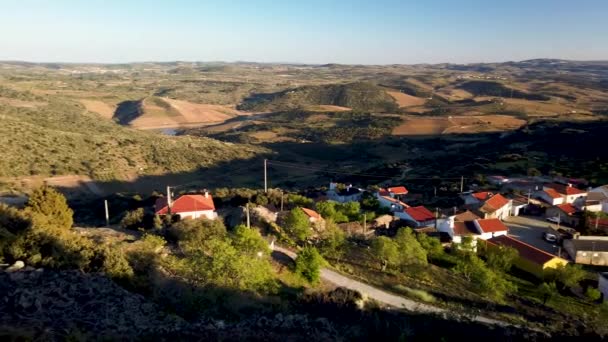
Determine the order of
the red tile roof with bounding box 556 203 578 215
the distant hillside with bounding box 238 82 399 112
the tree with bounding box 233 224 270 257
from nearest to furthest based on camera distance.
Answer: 1. the tree with bounding box 233 224 270 257
2. the red tile roof with bounding box 556 203 578 215
3. the distant hillside with bounding box 238 82 399 112

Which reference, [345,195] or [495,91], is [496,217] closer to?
[345,195]

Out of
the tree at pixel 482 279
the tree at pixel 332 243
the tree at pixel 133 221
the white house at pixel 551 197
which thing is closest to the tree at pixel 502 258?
the tree at pixel 482 279

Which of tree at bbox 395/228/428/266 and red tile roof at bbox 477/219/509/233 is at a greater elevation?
tree at bbox 395/228/428/266

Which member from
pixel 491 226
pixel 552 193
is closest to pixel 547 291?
pixel 491 226

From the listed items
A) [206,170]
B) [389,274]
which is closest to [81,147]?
[206,170]

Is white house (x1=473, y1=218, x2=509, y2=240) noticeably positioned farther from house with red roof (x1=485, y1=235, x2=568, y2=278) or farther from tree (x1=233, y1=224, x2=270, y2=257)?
tree (x1=233, y1=224, x2=270, y2=257)

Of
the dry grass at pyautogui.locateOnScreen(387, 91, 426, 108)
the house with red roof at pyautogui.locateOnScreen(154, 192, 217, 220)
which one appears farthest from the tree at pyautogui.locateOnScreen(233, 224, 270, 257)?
the dry grass at pyautogui.locateOnScreen(387, 91, 426, 108)
